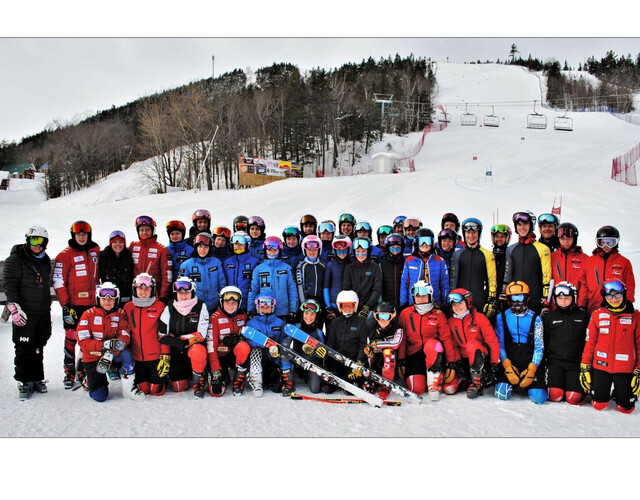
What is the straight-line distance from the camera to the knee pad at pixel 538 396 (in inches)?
159

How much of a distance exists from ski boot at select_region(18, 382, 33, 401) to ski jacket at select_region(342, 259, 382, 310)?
3.15 meters

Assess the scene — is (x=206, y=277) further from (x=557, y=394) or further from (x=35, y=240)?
(x=557, y=394)

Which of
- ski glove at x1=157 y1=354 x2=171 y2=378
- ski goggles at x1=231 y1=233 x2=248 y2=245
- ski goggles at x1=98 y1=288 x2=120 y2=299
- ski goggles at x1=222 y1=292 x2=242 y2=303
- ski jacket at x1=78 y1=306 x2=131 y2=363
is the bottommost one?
ski glove at x1=157 y1=354 x2=171 y2=378

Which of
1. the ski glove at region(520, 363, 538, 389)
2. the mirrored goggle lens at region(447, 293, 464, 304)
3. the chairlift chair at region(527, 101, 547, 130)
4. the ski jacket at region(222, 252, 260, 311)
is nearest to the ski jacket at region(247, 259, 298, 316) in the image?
the ski jacket at region(222, 252, 260, 311)

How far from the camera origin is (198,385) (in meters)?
4.14

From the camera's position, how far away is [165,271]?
16.5ft

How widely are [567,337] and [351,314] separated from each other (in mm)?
1982

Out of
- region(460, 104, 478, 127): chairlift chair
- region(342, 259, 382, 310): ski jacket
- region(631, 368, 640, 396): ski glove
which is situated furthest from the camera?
region(460, 104, 478, 127): chairlift chair

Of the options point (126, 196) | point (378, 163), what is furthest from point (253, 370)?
point (378, 163)

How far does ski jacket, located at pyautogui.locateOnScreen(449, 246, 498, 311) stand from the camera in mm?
4812

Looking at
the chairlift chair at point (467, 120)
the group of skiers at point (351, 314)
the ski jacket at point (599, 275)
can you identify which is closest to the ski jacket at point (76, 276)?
the group of skiers at point (351, 314)

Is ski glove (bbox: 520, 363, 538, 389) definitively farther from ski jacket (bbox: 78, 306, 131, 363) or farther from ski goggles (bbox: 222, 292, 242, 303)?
ski jacket (bbox: 78, 306, 131, 363)

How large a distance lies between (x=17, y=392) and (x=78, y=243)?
1502 millimetres

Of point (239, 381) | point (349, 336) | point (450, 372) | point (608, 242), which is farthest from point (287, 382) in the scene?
point (608, 242)
